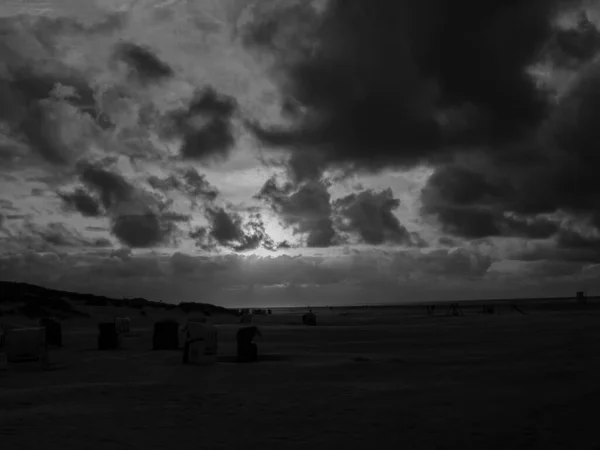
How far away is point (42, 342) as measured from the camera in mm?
20891

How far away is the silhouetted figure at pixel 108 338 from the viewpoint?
100 feet

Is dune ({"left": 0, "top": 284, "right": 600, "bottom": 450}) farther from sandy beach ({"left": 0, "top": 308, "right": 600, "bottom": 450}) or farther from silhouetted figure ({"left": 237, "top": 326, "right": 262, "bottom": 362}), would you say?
silhouetted figure ({"left": 237, "top": 326, "right": 262, "bottom": 362})

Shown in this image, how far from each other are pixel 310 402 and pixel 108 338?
1990 cm

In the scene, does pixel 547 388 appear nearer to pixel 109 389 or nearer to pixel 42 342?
pixel 109 389

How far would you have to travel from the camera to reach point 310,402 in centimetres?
1340

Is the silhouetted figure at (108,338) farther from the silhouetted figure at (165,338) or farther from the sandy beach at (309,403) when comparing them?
the sandy beach at (309,403)

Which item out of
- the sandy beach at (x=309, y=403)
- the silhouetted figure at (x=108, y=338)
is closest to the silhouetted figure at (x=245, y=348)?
the sandy beach at (x=309, y=403)

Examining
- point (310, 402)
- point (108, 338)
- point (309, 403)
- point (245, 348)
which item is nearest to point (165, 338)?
point (108, 338)

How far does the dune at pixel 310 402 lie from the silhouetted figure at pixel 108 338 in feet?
20.7

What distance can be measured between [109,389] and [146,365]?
6312mm

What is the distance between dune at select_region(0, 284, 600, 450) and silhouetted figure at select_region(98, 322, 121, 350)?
630cm

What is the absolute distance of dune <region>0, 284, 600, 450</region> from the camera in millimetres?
9953

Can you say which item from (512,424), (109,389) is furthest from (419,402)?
(109,389)

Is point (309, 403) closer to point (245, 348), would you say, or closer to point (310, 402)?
point (310, 402)
